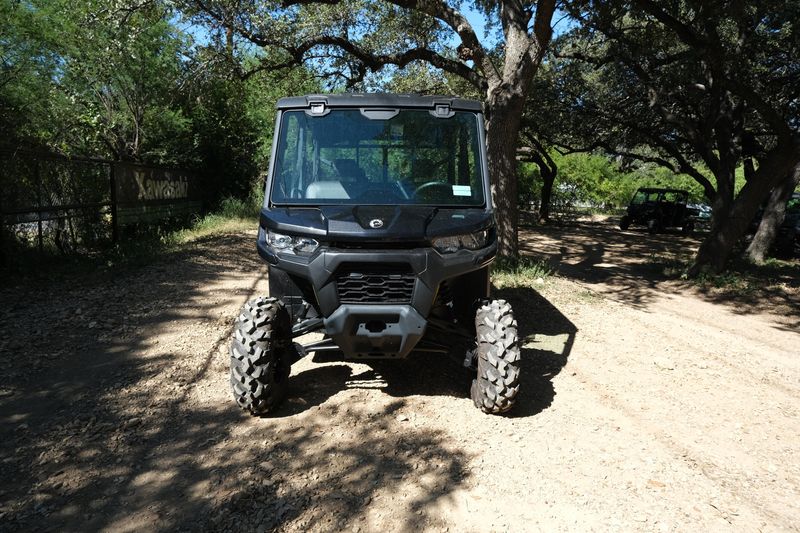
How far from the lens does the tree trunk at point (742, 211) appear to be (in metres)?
Result: 10.4

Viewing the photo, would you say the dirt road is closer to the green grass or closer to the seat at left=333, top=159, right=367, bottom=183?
the green grass

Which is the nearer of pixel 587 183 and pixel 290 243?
pixel 290 243

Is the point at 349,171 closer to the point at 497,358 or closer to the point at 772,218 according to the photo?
the point at 497,358

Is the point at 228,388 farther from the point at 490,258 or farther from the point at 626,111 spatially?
the point at 626,111

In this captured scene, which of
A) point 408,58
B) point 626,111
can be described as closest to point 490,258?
point 408,58

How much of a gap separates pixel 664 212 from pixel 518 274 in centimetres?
1691

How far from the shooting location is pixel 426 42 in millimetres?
13727

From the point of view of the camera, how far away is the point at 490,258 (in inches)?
164

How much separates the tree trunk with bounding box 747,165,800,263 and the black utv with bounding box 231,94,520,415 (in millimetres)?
13015

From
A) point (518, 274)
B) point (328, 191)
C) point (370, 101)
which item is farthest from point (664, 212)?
point (328, 191)

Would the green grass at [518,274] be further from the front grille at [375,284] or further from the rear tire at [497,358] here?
the front grille at [375,284]

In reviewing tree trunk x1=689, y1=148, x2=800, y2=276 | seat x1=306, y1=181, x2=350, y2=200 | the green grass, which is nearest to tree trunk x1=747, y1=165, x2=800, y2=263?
tree trunk x1=689, y1=148, x2=800, y2=276

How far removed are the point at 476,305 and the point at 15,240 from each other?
7352mm


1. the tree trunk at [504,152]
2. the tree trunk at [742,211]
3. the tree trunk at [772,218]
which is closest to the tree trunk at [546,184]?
the tree trunk at [772,218]
